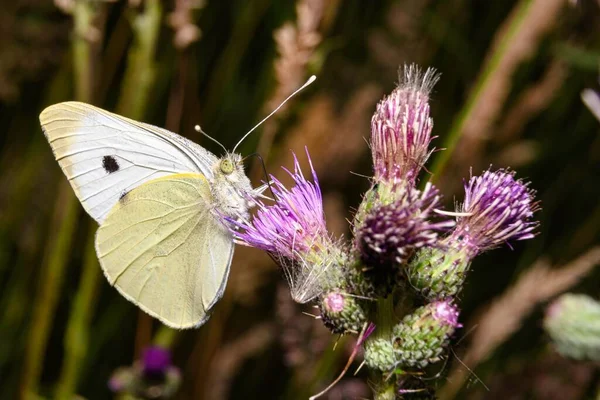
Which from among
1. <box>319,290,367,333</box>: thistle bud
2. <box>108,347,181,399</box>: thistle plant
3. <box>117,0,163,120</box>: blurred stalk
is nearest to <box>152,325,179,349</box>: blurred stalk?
<box>108,347,181,399</box>: thistle plant

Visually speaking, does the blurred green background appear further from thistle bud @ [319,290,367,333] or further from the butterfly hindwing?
thistle bud @ [319,290,367,333]

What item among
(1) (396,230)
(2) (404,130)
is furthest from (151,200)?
(1) (396,230)

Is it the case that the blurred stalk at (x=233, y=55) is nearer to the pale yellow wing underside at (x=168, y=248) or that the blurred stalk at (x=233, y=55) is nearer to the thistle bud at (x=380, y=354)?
the pale yellow wing underside at (x=168, y=248)

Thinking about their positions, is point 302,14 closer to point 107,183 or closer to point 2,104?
point 107,183

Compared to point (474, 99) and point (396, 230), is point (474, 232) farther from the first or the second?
point (474, 99)

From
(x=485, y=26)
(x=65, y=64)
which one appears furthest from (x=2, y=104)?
(x=485, y=26)

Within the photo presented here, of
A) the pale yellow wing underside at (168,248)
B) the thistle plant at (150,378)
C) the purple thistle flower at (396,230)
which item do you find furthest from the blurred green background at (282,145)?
the purple thistle flower at (396,230)
